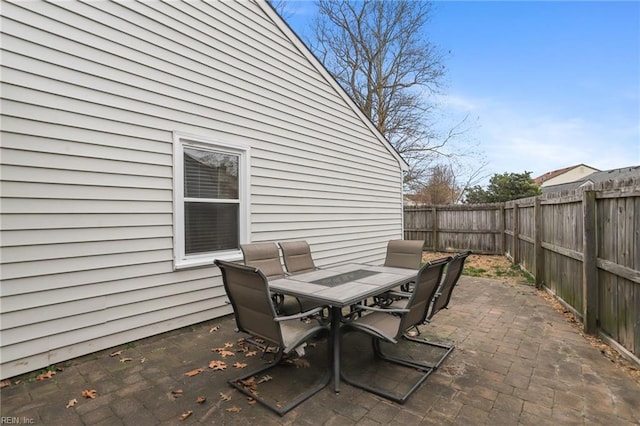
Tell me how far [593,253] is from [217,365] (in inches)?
171

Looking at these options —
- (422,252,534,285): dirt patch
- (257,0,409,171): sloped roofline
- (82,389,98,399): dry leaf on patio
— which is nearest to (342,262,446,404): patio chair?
A: (82,389,98,399): dry leaf on patio

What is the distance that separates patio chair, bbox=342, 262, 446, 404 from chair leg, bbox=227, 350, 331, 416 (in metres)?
0.22

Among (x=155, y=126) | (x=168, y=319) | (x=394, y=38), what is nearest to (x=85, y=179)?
(x=155, y=126)

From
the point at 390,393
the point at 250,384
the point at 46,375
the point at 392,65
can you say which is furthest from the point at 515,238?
the point at 392,65

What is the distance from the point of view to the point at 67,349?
9.68ft

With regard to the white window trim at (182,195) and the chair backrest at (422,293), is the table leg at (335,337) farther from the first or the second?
the white window trim at (182,195)

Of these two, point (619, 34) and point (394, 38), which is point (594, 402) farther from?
point (394, 38)

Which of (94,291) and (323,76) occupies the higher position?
(323,76)

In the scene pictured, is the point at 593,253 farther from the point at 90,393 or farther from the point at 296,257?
the point at 90,393

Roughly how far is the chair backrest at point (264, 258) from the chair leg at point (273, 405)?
132 centimetres

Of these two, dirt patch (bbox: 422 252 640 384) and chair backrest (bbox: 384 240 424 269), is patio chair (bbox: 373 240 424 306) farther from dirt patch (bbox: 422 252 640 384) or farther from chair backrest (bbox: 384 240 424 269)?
dirt patch (bbox: 422 252 640 384)

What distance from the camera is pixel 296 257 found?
4398 mm

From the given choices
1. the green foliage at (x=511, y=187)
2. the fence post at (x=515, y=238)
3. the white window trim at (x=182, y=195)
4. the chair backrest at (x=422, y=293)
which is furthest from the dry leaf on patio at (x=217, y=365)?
the green foliage at (x=511, y=187)

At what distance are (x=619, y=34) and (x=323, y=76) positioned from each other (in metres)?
7.87
